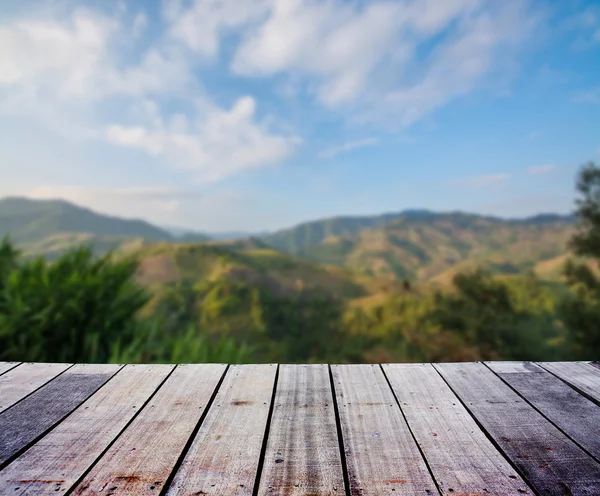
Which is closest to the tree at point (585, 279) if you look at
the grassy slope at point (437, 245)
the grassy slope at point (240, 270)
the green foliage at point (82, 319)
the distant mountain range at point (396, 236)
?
the grassy slope at point (240, 270)

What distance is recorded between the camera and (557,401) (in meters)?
1.19

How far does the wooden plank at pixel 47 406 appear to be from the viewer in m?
→ 0.97

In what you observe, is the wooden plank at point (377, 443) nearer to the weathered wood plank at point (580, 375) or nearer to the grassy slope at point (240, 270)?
the weathered wood plank at point (580, 375)

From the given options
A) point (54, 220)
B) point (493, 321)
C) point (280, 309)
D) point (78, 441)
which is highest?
point (54, 220)

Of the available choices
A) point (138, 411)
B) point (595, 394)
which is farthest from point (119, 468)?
point (595, 394)

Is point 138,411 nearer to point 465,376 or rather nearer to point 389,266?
point 465,376

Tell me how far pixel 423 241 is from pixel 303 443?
176 ft

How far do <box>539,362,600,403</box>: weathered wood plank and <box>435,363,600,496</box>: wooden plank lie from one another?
0.69 feet

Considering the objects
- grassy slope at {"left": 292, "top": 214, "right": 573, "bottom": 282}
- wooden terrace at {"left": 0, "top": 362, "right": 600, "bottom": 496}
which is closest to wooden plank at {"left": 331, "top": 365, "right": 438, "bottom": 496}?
wooden terrace at {"left": 0, "top": 362, "right": 600, "bottom": 496}

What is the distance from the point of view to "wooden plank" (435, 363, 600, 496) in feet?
2.70

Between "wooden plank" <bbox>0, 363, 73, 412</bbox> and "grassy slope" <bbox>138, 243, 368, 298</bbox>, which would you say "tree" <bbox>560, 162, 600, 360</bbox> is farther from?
"wooden plank" <bbox>0, 363, 73, 412</bbox>

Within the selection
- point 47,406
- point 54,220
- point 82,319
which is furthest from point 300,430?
point 54,220

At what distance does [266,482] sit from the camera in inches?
31.7

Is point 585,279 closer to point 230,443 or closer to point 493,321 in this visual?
point 493,321
